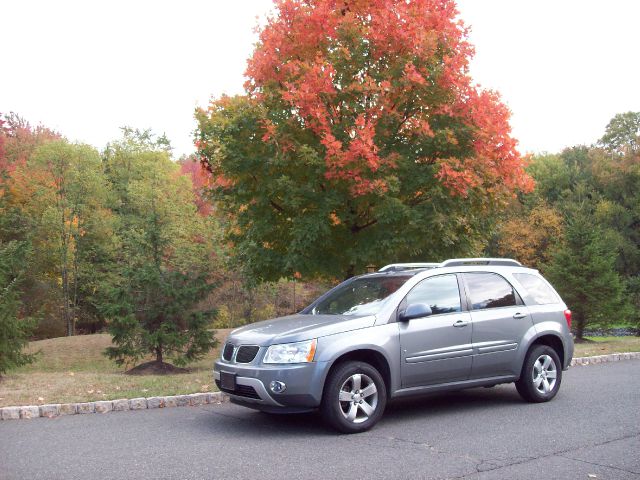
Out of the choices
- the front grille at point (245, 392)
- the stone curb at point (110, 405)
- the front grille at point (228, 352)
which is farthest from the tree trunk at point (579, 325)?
the front grille at point (245, 392)

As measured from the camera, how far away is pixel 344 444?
21.6 ft

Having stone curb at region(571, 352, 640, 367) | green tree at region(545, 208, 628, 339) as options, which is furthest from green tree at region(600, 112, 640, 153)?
stone curb at region(571, 352, 640, 367)

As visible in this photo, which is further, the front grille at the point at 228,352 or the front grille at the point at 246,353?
the front grille at the point at 228,352

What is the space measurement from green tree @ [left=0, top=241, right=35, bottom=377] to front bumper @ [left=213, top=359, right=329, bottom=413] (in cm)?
611

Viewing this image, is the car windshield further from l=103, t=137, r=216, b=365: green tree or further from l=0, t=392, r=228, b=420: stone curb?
l=103, t=137, r=216, b=365: green tree

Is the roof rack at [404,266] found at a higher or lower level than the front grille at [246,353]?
higher

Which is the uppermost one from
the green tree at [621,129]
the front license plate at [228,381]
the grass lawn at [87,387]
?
the green tree at [621,129]

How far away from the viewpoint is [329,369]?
7062 millimetres

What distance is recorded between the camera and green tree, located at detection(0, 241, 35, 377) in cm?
1120

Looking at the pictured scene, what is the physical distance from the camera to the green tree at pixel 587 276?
23.9m

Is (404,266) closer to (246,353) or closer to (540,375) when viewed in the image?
(540,375)

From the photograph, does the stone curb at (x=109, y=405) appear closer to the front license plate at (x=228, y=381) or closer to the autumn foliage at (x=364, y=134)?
the front license plate at (x=228, y=381)

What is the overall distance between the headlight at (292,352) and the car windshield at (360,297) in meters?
1.00

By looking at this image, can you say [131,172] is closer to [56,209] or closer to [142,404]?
[56,209]
